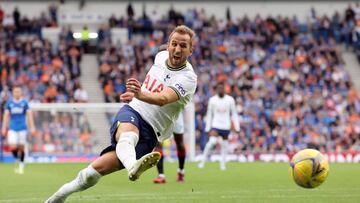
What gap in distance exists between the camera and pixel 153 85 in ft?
28.7

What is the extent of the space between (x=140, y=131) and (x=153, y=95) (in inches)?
25.2

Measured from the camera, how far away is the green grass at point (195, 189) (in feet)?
37.1

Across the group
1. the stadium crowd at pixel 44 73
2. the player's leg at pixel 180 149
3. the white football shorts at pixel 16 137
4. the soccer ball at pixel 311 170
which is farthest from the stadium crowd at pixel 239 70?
the soccer ball at pixel 311 170

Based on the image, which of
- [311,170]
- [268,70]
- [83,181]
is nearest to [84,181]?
[83,181]

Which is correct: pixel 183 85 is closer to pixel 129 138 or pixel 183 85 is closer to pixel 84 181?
pixel 129 138

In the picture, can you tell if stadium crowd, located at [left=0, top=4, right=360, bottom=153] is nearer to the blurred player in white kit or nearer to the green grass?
the blurred player in white kit

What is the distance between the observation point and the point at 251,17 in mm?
40219

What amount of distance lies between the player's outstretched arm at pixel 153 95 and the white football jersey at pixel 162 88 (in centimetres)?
13

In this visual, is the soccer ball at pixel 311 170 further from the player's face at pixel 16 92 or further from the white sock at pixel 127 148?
the player's face at pixel 16 92

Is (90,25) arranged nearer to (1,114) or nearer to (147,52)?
(147,52)

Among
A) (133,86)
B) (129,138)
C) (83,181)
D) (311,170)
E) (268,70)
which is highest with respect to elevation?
(268,70)

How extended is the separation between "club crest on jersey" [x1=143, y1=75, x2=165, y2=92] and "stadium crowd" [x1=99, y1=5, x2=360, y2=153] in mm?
19428

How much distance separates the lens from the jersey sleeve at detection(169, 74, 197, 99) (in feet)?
27.8

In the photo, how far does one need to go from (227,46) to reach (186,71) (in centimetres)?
2796
